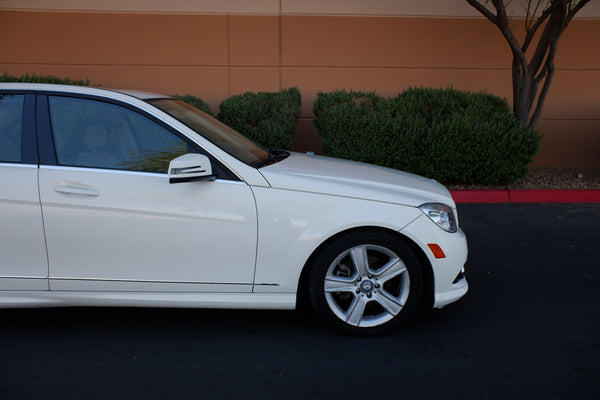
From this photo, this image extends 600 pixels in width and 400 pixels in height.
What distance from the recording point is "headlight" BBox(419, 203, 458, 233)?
3.93 m

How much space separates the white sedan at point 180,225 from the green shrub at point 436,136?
188 inches

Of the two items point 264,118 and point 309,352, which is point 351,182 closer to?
point 309,352

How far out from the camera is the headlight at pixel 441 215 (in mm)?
3934

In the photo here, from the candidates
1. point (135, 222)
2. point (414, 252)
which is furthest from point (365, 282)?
point (135, 222)

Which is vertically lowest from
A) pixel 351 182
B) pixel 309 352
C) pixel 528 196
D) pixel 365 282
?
pixel 528 196

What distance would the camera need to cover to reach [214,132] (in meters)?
4.41

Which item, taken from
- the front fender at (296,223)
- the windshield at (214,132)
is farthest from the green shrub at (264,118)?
the front fender at (296,223)

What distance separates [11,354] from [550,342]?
3.45 m

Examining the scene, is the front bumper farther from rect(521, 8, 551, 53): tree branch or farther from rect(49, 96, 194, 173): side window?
rect(521, 8, 551, 53): tree branch

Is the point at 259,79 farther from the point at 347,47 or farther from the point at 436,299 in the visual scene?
the point at 436,299

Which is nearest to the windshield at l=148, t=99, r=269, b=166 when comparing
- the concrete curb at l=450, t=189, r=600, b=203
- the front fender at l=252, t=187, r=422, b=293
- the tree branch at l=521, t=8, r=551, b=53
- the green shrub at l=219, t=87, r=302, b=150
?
the front fender at l=252, t=187, r=422, b=293

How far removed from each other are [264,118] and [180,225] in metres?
5.66

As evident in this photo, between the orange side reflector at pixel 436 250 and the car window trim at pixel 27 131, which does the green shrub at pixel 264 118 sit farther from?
the orange side reflector at pixel 436 250

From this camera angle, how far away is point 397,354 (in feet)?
Answer: 12.3
